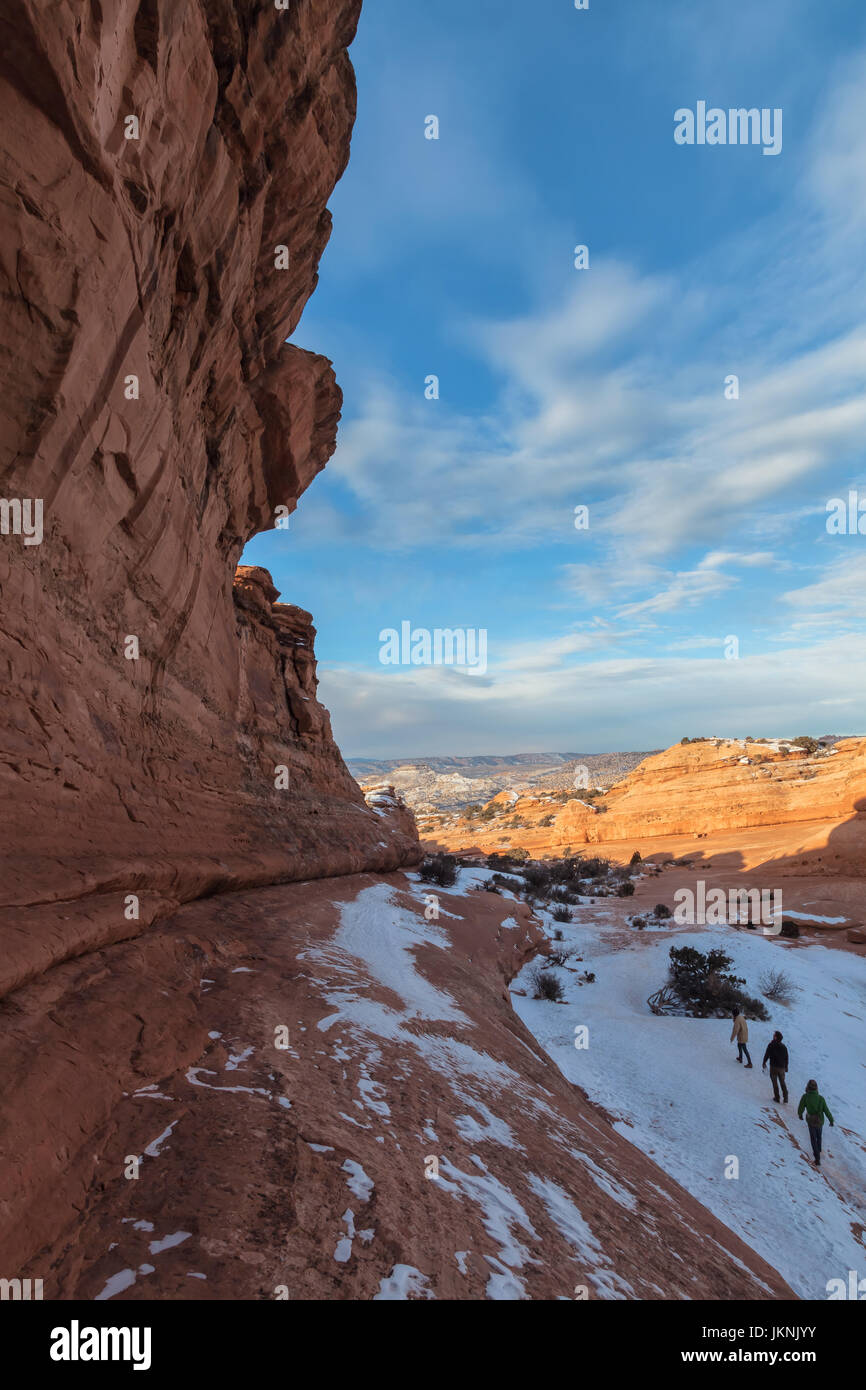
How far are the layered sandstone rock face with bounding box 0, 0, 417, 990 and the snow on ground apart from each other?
6.05m

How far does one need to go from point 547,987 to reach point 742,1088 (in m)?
5.27

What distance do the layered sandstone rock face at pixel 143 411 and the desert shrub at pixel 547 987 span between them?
6.71m

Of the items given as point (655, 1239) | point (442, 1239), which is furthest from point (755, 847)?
point (442, 1239)

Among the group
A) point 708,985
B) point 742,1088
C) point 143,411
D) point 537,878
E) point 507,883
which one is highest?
point 143,411

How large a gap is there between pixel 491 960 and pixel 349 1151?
10.9 meters

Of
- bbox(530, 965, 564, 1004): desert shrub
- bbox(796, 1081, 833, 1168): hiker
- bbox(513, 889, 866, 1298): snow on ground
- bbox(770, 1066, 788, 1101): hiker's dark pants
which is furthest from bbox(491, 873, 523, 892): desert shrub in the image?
bbox(796, 1081, 833, 1168): hiker

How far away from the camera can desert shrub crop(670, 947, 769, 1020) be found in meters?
14.8

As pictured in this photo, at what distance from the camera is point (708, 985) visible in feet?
51.3

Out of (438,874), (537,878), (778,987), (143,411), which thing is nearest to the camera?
(143,411)

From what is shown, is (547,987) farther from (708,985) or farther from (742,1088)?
(742,1088)

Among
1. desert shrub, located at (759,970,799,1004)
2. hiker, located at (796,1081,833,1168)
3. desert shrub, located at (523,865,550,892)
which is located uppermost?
hiker, located at (796,1081,833,1168)

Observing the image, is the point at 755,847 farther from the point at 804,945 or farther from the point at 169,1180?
the point at 169,1180

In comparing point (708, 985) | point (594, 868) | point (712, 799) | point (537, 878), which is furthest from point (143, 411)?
point (712, 799)

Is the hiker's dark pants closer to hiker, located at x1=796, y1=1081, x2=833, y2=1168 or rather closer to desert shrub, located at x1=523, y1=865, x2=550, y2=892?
hiker, located at x1=796, y1=1081, x2=833, y2=1168
